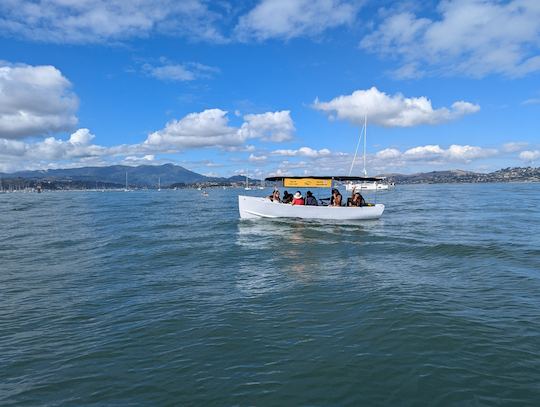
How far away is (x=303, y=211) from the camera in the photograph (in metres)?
33.7

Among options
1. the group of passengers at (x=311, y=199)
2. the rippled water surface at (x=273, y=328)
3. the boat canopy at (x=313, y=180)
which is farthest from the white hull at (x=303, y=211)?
the rippled water surface at (x=273, y=328)

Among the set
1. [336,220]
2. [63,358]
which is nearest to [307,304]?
[63,358]

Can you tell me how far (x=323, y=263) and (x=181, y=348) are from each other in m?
9.95

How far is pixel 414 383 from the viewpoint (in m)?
6.96

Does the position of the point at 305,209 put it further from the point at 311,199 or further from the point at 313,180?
the point at 313,180

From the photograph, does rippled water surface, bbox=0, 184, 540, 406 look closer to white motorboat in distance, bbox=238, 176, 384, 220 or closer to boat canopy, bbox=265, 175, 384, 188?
white motorboat in distance, bbox=238, 176, 384, 220

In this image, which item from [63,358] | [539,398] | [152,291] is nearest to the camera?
[539,398]

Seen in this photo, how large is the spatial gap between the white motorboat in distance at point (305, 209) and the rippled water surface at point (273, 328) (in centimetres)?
1370

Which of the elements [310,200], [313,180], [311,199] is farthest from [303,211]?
[313,180]

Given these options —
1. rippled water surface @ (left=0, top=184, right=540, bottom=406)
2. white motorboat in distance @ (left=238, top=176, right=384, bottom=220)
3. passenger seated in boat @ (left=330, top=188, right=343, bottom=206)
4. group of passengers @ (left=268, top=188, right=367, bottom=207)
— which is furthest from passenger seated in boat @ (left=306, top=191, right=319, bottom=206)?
rippled water surface @ (left=0, top=184, right=540, bottom=406)

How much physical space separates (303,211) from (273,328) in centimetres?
2435

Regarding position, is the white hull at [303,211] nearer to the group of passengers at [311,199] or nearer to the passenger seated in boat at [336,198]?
the group of passengers at [311,199]

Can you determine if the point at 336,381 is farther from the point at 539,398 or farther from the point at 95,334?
the point at 95,334

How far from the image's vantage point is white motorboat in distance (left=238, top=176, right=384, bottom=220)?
33644 mm
